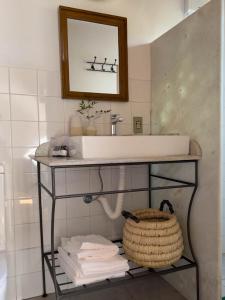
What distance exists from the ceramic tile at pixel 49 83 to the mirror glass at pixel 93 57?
8 cm

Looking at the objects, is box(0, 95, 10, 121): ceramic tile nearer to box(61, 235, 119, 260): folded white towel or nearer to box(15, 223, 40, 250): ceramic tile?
box(15, 223, 40, 250): ceramic tile

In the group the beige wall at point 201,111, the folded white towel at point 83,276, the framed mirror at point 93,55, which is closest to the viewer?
the folded white towel at point 83,276

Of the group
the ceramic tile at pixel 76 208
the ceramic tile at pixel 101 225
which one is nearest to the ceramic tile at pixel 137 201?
the ceramic tile at pixel 101 225

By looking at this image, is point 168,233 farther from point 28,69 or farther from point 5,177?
point 28,69

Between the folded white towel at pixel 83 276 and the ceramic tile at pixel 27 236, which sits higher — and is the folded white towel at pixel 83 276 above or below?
below

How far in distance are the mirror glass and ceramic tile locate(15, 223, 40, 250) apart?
2.84 feet

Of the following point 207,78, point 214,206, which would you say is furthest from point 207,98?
point 214,206

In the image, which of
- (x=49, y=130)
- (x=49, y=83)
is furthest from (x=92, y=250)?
(x=49, y=83)

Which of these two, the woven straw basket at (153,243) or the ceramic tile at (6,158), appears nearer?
the woven straw basket at (153,243)

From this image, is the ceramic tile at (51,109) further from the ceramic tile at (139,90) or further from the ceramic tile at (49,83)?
the ceramic tile at (139,90)

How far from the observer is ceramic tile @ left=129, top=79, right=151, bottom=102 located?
5.69 feet

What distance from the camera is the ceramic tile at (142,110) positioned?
5.72 feet

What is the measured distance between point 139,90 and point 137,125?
0.24m

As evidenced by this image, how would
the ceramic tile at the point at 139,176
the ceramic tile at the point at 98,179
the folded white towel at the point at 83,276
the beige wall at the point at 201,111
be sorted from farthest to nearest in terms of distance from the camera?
the ceramic tile at the point at 139,176
the ceramic tile at the point at 98,179
the beige wall at the point at 201,111
the folded white towel at the point at 83,276
